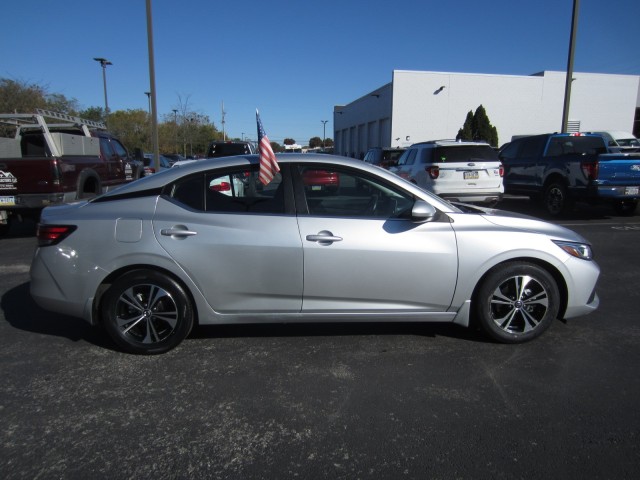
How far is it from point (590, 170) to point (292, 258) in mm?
8821

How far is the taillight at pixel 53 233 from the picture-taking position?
12.0ft

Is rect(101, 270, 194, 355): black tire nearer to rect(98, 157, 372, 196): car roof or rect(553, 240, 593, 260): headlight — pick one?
rect(98, 157, 372, 196): car roof

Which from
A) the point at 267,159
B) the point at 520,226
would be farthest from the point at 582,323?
the point at 267,159

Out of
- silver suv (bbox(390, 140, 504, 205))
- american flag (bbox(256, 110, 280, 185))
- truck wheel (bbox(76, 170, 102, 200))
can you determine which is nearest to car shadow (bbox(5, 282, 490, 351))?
american flag (bbox(256, 110, 280, 185))

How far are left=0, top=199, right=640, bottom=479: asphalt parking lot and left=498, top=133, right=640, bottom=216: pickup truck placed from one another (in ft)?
21.3

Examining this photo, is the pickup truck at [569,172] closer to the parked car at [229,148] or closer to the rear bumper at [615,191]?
the rear bumper at [615,191]

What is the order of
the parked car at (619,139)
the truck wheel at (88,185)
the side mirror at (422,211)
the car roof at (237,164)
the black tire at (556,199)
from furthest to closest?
the parked car at (619,139)
the black tire at (556,199)
the truck wheel at (88,185)
the car roof at (237,164)
the side mirror at (422,211)

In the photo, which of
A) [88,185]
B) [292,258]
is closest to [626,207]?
[292,258]

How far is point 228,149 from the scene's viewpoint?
52.6ft

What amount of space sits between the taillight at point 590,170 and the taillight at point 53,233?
32.7ft

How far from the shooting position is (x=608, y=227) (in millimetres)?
9789

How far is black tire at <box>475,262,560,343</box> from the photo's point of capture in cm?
379

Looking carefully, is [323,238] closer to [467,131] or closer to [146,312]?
[146,312]

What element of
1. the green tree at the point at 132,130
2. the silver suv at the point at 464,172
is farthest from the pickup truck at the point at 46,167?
the green tree at the point at 132,130
